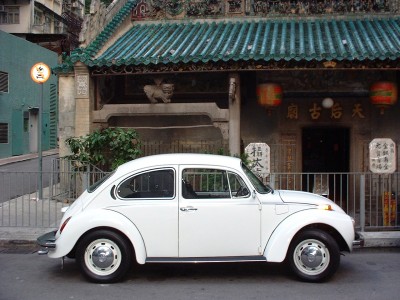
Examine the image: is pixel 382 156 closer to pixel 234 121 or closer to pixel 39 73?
pixel 234 121

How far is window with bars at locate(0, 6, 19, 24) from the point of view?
106ft

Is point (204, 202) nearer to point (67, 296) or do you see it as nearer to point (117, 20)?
point (67, 296)

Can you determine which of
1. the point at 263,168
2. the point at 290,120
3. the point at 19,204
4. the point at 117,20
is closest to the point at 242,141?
the point at 290,120

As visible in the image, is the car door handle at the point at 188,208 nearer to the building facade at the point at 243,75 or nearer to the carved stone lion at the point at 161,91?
the building facade at the point at 243,75

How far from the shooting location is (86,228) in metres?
6.21

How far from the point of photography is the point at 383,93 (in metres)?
11.1

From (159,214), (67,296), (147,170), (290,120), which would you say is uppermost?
(290,120)

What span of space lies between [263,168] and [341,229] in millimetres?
3106

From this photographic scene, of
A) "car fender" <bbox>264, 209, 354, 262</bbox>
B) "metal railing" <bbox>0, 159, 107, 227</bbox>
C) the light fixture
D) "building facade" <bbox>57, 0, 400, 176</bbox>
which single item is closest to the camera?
"car fender" <bbox>264, 209, 354, 262</bbox>

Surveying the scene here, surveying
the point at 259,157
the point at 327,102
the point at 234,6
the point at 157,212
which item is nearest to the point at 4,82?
the point at 234,6

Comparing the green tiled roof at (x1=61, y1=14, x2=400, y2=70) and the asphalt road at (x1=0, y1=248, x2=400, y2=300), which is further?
the green tiled roof at (x1=61, y1=14, x2=400, y2=70)

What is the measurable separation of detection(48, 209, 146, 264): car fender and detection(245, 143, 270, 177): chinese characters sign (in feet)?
11.7

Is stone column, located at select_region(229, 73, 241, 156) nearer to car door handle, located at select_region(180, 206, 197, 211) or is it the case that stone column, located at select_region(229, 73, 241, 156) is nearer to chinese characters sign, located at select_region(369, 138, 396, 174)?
chinese characters sign, located at select_region(369, 138, 396, 174)

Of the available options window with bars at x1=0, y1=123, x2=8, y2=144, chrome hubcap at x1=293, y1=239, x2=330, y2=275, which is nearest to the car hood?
chrome hubcap at x1=293, y1=239, x2=330, y2=275
